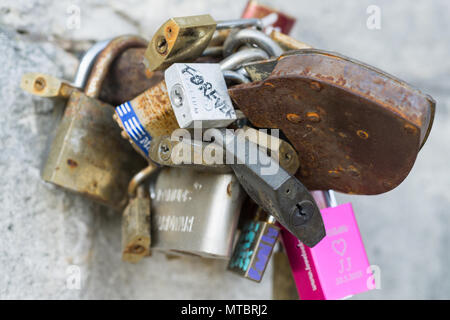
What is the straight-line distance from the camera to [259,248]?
2.23 feet

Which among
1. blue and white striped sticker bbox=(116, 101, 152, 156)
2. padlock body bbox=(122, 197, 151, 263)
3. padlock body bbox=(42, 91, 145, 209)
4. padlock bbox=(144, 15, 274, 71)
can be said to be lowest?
padlock body bbox=(122, 197, 151, 263)

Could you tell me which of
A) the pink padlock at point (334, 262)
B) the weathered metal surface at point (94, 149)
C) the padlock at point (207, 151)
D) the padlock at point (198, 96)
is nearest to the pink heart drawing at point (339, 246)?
the pink padlock at point (334, 262)

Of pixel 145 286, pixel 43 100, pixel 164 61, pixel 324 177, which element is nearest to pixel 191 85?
pixel 164 61

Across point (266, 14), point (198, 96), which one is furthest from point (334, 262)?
point (266, 14)

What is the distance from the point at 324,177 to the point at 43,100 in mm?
494

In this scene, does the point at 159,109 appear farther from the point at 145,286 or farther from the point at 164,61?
the point at 145,286

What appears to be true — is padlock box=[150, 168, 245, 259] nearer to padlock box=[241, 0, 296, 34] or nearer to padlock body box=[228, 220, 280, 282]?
padlock body box=[228, 220, 280, 282]

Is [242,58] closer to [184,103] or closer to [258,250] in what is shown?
[184,103]

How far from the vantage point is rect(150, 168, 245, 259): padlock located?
670 mm

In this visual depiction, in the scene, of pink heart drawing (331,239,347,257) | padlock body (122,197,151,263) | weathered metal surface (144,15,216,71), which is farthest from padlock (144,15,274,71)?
pink heart drawing (331,239,347,257)

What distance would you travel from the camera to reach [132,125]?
68 centimetres

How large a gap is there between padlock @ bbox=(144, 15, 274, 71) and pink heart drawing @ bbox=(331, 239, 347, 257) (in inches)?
13.5

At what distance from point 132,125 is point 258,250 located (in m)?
0.26

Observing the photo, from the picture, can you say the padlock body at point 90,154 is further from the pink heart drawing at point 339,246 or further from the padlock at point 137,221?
the pink heart drawing at point 339,246
